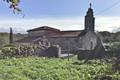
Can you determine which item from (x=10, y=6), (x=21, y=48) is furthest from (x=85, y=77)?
(x=21, y=48)

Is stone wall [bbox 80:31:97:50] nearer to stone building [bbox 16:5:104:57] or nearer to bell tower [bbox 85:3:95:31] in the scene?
stone building [bbox 16:5:104:57]

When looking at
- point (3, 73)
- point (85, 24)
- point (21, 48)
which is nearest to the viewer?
point (3, 73)

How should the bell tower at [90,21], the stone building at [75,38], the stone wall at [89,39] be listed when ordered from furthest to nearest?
1. the stone wall at [89,39]
2. the stone building at [75,38]
3. the bell tower at [90,21]

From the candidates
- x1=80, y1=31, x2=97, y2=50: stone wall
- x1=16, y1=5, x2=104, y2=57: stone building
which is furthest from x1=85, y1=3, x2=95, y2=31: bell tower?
x1=80, y1=31, x2=97, y2=50: stone wall

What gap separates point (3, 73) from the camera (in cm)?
1838

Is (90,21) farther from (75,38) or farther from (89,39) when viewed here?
(89,39)

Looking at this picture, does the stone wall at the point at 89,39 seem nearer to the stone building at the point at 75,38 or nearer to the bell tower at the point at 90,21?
the stone building at the point at 75,38

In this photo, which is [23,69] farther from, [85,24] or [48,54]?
[85,24]

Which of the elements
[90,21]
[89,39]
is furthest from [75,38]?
[90,21]

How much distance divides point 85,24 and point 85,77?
156 ft

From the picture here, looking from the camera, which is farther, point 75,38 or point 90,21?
point 75,38

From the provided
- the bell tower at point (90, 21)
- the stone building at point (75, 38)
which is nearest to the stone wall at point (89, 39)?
the stone building at point (75, 38)

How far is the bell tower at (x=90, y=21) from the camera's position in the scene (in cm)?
6275

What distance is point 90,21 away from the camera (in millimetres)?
64188
